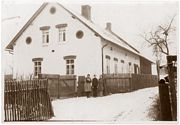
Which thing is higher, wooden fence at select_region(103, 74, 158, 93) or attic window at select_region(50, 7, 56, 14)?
attic window at select_region(50, 7, 56, 14)

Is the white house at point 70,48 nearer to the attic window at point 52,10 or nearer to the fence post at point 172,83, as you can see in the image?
the attic window at point 52,10

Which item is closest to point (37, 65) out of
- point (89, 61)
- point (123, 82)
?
point (89, 61)

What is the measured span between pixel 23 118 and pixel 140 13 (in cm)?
132

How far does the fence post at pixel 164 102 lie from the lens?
268 centimetres

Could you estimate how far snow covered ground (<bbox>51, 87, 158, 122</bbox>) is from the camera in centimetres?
273

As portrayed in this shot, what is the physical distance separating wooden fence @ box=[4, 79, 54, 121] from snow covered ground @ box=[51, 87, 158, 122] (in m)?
0.09

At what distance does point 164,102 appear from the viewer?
270 cm

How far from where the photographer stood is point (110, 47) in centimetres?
283

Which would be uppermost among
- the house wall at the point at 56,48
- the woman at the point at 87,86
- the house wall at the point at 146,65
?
the house wall at the point at 56,48

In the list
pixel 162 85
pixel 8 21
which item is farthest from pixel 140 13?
pixel 8 21

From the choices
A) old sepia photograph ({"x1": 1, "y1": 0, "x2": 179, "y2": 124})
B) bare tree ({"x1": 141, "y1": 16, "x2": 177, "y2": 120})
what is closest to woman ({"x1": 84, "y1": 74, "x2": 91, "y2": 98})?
old sepia photograph ({"x1": 1, "y1": 0, "x2": 179, "y2": 124})

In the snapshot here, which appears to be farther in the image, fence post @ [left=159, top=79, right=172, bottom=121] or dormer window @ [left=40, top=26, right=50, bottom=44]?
dormer window @ [left=40, top=26, right=50, bottom=44]

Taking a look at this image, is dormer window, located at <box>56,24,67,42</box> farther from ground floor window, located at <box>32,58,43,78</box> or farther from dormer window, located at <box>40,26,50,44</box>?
ground floor window, located at <box>32,58,43,78</box>

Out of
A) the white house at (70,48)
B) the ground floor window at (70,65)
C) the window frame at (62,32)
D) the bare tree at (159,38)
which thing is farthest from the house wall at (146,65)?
the window frame at (62,32)
